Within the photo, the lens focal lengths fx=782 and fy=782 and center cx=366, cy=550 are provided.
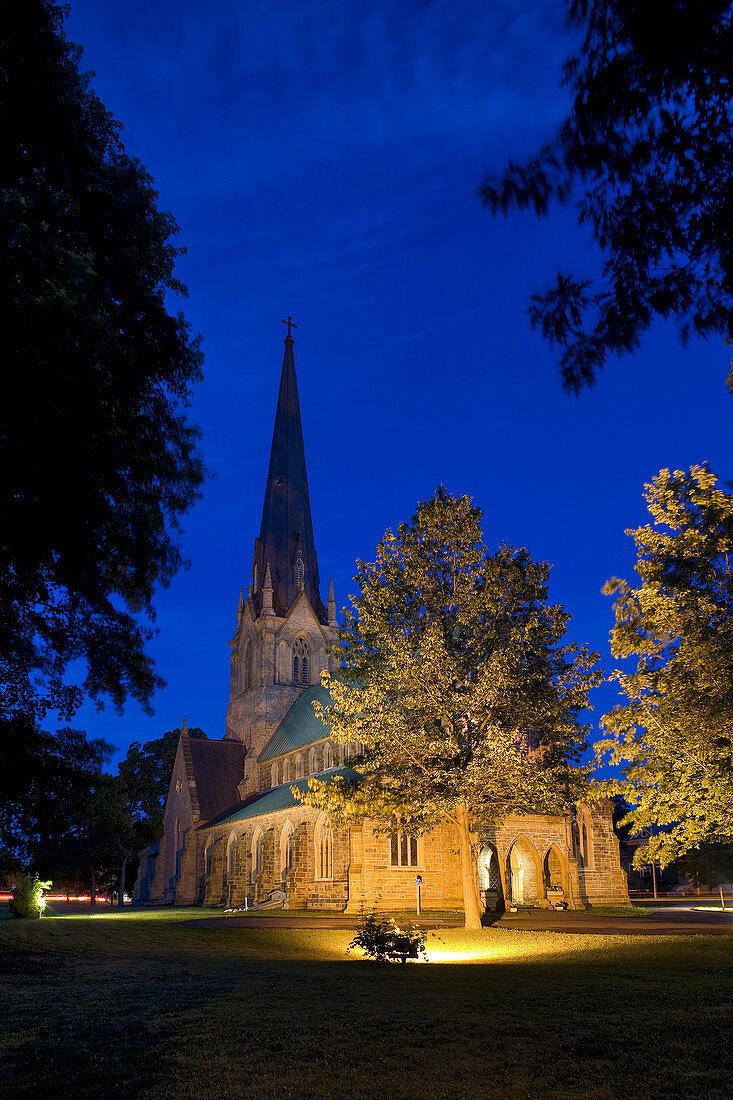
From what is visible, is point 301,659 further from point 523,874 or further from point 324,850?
point 523,874

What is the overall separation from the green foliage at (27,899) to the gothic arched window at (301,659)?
2275 cm

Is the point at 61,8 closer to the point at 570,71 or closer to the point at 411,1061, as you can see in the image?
→ the point at 570,71

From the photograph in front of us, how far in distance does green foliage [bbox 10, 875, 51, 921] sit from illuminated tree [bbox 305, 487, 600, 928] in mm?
19951

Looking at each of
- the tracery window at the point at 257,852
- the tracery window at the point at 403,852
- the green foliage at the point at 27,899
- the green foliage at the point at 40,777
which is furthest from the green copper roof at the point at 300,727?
the green foliage at the point at 40,777

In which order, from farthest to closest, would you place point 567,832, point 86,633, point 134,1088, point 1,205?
→ point 567,832, point 86,633, point 1,205, point 134,1088

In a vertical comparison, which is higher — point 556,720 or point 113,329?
point 113,329

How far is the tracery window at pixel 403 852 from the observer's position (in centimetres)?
3444

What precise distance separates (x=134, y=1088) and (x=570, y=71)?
9.37m

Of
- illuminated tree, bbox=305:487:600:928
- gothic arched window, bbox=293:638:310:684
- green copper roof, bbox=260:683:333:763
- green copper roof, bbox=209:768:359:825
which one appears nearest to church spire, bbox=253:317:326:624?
gothic arched window, bbox=293:638:310:684

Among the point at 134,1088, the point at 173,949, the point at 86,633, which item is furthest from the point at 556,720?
the point at 134,1088

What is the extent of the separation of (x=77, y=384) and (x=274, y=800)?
118 feet

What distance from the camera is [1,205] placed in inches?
372

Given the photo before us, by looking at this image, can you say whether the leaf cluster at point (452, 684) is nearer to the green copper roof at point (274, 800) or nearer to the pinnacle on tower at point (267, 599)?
the green copper roof at point (274, 800)

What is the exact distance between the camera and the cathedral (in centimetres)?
3466
